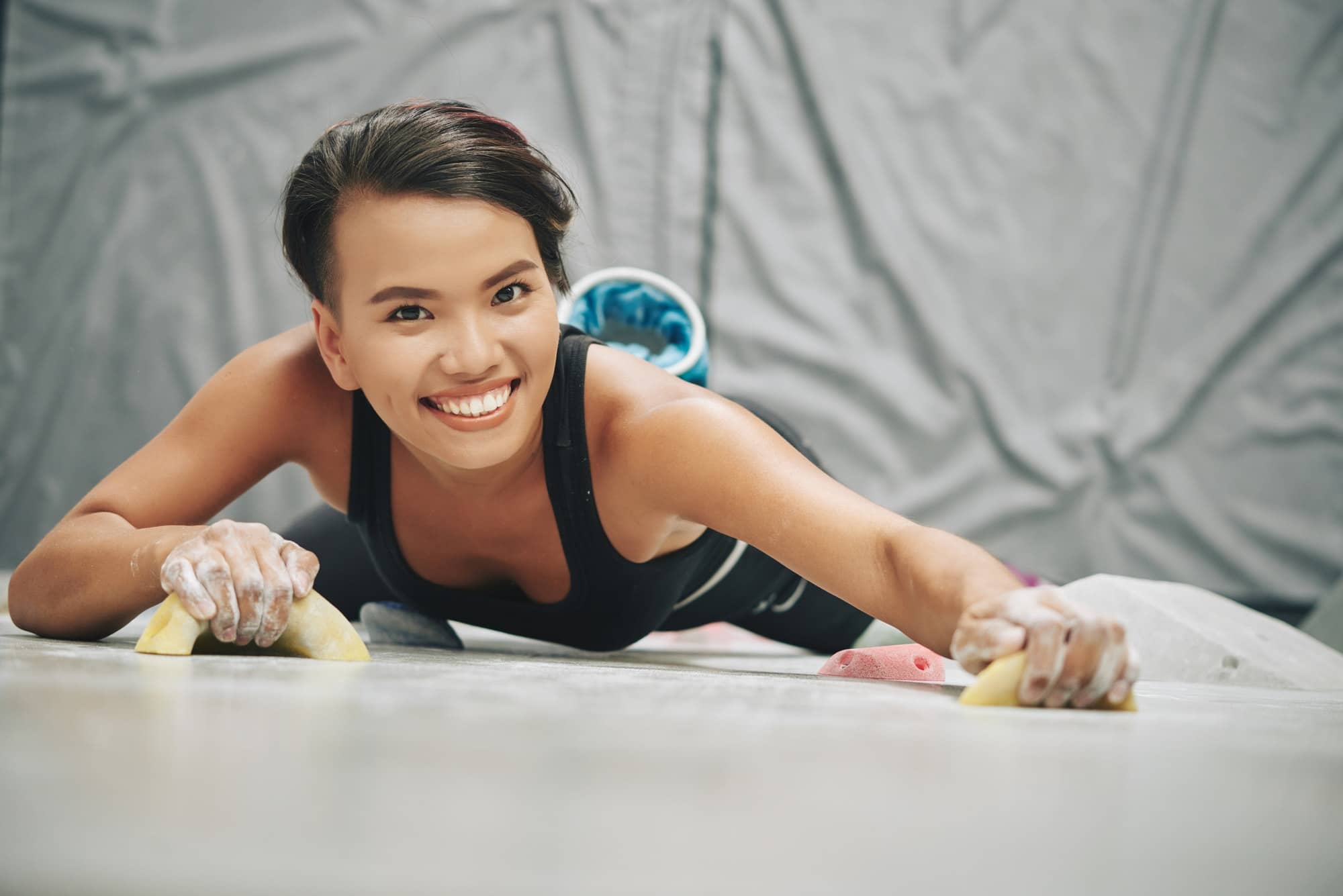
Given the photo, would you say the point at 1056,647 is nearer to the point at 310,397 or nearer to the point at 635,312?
the point at 310,397

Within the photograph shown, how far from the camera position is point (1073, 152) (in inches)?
142

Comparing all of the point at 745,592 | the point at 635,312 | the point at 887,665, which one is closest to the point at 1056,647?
the point at 887,665

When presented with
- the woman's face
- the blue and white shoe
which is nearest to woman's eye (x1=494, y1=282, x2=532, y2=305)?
the woman's face

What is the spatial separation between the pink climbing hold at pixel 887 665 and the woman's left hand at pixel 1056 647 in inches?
17.0

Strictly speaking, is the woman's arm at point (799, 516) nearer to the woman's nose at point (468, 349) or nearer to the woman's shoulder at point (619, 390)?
the woman's shoulder at point (619, 390)

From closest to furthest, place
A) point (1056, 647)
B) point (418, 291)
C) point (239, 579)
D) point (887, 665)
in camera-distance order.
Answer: point (1056, 647) < point (239, 579) < point (418, 291) < point (887, 665)

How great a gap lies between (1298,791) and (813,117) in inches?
131

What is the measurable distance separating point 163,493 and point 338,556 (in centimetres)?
61

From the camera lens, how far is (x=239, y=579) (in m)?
1.10

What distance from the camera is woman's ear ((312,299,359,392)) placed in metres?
1.35

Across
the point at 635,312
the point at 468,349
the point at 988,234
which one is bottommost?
the point at 468,349

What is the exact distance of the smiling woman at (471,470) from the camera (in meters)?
1.10

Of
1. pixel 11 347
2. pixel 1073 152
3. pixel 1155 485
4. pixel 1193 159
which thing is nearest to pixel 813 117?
pixel 1073 152

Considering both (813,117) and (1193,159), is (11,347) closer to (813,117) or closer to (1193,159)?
(813,117)
